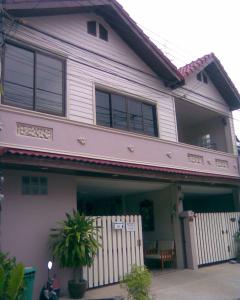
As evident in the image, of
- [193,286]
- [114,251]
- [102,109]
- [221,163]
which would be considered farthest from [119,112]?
[221,163]

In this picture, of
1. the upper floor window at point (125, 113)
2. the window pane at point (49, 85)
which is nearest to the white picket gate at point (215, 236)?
the upper floor window at point (125, 113)

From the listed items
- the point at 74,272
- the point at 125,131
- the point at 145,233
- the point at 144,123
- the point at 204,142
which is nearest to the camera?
the point at 74,272

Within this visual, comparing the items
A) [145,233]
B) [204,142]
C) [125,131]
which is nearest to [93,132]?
[125,131]

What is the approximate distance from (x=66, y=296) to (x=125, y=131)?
5.24 metres

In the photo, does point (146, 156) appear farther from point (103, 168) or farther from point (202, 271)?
point (202, 271)

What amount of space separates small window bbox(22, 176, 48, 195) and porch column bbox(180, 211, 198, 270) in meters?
5.39

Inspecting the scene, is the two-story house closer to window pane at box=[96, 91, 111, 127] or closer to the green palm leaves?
window pane at box=[96, 91, 111, 127]

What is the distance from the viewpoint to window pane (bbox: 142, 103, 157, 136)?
41.3 ft

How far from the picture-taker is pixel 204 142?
1784 centimetres

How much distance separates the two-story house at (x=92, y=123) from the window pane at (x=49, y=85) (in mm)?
30

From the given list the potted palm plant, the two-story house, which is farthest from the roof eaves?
the potted palm plant

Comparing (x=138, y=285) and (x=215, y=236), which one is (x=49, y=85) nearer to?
(x=138, y=285)

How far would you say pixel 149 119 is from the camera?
505 inches

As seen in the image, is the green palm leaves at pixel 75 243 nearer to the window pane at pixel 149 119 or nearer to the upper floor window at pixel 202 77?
the window pane at pixel 149 119
